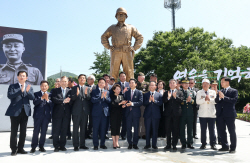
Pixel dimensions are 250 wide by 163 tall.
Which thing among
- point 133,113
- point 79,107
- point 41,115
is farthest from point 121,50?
point 41,115

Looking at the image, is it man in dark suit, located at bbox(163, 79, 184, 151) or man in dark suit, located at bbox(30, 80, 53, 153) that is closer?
man in dark suit, located at bbox(30, 80, 53, 153)

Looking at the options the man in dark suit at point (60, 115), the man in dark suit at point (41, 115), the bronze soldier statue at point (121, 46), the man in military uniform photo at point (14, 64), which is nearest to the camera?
the man in dark suit at point (41, 115)

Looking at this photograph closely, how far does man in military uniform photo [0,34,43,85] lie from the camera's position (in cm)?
1128

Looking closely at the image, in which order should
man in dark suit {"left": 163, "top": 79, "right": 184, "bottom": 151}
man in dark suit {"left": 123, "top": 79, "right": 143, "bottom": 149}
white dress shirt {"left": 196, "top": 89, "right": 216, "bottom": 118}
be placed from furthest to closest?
white dress shirt {"left": 196, "top": 89, "right": 216, "bottom": 118} < man in dark suit {"left": 123, "top": 79, "right": 143, "bottom": 149} < man in dark suit {"left": 163, "top": 79, "right": 184, "bottom": 151}

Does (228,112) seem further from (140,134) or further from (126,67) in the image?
(126,67)

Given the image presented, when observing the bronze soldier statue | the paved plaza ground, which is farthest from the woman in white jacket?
the bronze soldier statue

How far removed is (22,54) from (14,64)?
0.73m

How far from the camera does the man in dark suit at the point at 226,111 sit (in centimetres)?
516

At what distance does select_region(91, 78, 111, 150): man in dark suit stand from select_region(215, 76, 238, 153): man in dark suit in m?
2.97

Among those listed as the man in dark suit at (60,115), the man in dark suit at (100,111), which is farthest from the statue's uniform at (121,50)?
the man in dark suit at (60,115)

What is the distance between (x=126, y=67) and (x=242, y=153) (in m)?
4.42

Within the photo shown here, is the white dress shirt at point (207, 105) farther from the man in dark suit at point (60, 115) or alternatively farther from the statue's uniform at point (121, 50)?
the man in dark suit at point (60, 115)

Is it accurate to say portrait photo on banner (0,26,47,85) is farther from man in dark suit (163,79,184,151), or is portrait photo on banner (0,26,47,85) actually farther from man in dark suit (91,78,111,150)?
man in dark suit (163,79,184,151)

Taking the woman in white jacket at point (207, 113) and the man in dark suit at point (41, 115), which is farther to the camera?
the woman in white jacket at point (207, 113)
